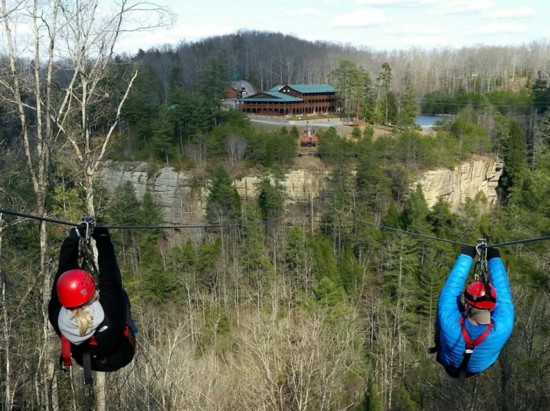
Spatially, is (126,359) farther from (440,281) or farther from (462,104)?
(462,104)

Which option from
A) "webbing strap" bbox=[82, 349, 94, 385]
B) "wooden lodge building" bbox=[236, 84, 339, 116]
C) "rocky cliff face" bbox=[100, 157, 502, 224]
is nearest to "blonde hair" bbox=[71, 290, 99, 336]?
"webbing strap" bbox=[82, 349, 94, 385]

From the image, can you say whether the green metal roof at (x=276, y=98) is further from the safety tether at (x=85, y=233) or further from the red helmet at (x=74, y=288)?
the red helmet at (x=74, y=288)

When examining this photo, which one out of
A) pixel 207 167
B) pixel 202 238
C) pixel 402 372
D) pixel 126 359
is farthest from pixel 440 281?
pixel 126 359

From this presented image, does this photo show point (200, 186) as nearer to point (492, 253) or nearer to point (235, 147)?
point (235, 147)

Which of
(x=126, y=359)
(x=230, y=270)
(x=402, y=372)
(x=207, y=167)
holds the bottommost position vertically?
(x=402, y=372)

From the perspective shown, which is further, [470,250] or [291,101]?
[291,101]

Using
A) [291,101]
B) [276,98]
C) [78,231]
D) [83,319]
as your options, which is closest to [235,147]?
[276,98]

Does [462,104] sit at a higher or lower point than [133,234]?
higher
